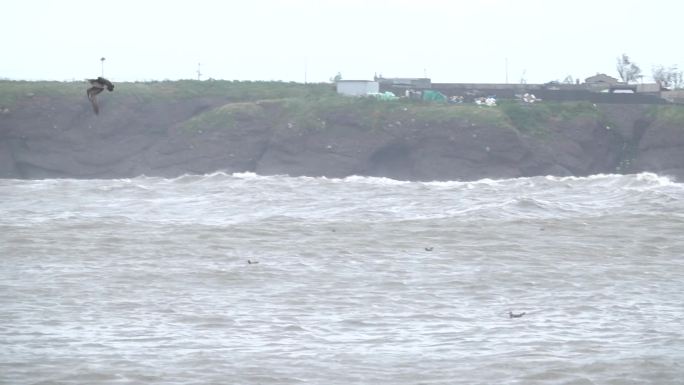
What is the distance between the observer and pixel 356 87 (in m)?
53.3

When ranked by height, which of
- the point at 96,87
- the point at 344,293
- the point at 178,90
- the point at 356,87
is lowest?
the point at 344,293

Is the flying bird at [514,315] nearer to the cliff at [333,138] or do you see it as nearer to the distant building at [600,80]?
the cliff at [333,138]

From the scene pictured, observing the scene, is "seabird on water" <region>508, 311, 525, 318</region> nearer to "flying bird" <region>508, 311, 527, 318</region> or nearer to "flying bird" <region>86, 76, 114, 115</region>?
"flying bird" <region>508, 311, 527, 318</region>

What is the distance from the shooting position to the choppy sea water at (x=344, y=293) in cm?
1233

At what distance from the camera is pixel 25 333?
538 inches

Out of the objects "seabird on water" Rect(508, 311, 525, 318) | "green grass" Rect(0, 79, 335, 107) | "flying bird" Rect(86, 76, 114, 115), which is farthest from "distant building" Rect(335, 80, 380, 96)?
"flying bird" Rect(86, 76, 114, 115)

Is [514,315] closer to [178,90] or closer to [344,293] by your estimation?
[344,293]

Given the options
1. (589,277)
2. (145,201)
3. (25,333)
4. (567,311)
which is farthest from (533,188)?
(25,333)

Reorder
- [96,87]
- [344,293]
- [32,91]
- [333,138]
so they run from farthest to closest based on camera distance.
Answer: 1. [32,91]
2. [333,138]
3. [344,293]
4. [96,87]

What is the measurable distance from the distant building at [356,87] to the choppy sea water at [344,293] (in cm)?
2407

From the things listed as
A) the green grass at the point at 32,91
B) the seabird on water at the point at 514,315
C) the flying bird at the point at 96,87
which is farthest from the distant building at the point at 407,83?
the flying bird at the point at 96,87

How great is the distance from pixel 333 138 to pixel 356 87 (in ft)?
26.7

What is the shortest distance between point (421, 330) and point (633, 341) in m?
2.41

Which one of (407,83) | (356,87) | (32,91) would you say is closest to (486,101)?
(356,87)
